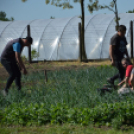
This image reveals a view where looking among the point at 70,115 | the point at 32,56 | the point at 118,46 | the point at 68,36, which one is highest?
the point at 118,46

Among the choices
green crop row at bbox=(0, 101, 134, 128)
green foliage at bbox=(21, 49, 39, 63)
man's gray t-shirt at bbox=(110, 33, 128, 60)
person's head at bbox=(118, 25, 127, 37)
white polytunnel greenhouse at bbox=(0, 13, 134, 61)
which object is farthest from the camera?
white polytunnel greenhouse at bbox=(0, 13, 134, 61)

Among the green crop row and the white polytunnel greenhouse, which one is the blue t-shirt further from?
the white polytunnel greenhouse

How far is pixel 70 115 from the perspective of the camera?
4.27 m

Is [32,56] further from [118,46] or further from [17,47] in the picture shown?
[17,47]

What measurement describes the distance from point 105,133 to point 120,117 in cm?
46

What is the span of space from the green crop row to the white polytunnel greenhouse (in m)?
11.3

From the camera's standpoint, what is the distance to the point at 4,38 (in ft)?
58.1

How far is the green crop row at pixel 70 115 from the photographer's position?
4.25 m

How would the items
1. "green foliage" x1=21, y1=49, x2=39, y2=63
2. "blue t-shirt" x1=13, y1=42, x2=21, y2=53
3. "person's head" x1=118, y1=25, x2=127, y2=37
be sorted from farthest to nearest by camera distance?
"green foliage" x1=21, y1=49, x2=39, y2=63
"person's head" x1=118, y1=25, x2=127, y2=37
"blue t-shirt" x1=13, y1=42, x2=21, y2=53

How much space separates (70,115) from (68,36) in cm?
1267

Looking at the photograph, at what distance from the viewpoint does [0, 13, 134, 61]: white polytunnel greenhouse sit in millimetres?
16031

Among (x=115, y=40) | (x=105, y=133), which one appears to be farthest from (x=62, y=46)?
(x=105, y=133)

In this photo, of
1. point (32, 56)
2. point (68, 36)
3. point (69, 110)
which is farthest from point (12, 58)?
point (68, 36)

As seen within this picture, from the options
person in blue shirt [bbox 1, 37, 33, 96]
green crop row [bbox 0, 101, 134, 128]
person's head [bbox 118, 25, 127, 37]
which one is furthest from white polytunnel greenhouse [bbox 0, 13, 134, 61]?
green crop row [bbox 0, 101, 134, 128]
